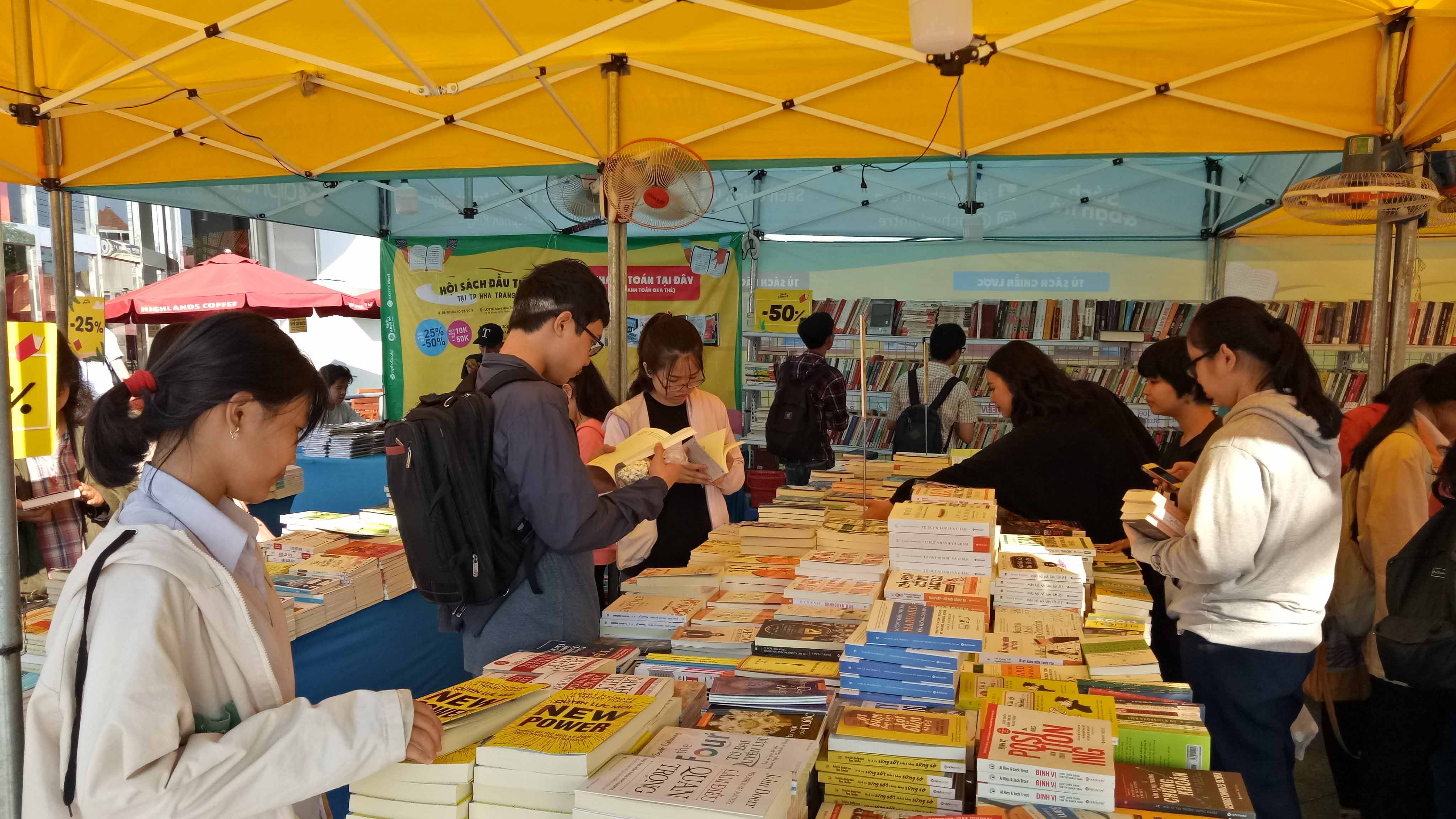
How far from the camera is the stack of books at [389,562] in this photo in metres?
3.05

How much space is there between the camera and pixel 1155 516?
2375 mm

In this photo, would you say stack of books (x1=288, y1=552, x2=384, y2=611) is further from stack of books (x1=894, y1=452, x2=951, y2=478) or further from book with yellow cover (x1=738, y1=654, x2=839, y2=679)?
stack of books (x1=894, y1=452, x2=951, y2=478)

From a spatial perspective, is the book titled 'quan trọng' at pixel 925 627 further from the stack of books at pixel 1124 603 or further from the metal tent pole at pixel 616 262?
the metal tent pole at pixel 616 262

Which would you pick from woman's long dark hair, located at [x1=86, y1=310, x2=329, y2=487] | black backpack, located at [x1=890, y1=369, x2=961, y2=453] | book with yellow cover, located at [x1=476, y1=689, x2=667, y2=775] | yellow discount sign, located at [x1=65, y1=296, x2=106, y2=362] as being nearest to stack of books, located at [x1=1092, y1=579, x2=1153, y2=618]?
book with yellow cover, located at [x1=476, y1=689, x2=667, y2=775]

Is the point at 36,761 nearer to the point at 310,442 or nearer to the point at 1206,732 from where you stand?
the point at 1206,732

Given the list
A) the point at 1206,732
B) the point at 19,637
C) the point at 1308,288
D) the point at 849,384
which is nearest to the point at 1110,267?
the point at 1308,288

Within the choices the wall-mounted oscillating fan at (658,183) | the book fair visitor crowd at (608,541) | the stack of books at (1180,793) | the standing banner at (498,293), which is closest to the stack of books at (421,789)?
the book fair visitor crowd at (608,541)

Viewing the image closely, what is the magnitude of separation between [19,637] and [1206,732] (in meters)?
1.70

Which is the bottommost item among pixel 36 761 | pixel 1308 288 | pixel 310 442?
pixel 310 442

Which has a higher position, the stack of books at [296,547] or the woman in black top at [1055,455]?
the woman in black top at [1055,455]

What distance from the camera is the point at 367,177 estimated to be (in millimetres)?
4934

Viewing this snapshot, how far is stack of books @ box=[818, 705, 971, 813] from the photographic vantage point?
1.35m

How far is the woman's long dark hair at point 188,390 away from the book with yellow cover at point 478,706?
1.57ft

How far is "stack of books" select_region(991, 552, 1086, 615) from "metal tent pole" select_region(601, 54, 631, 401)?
94.8 inches
